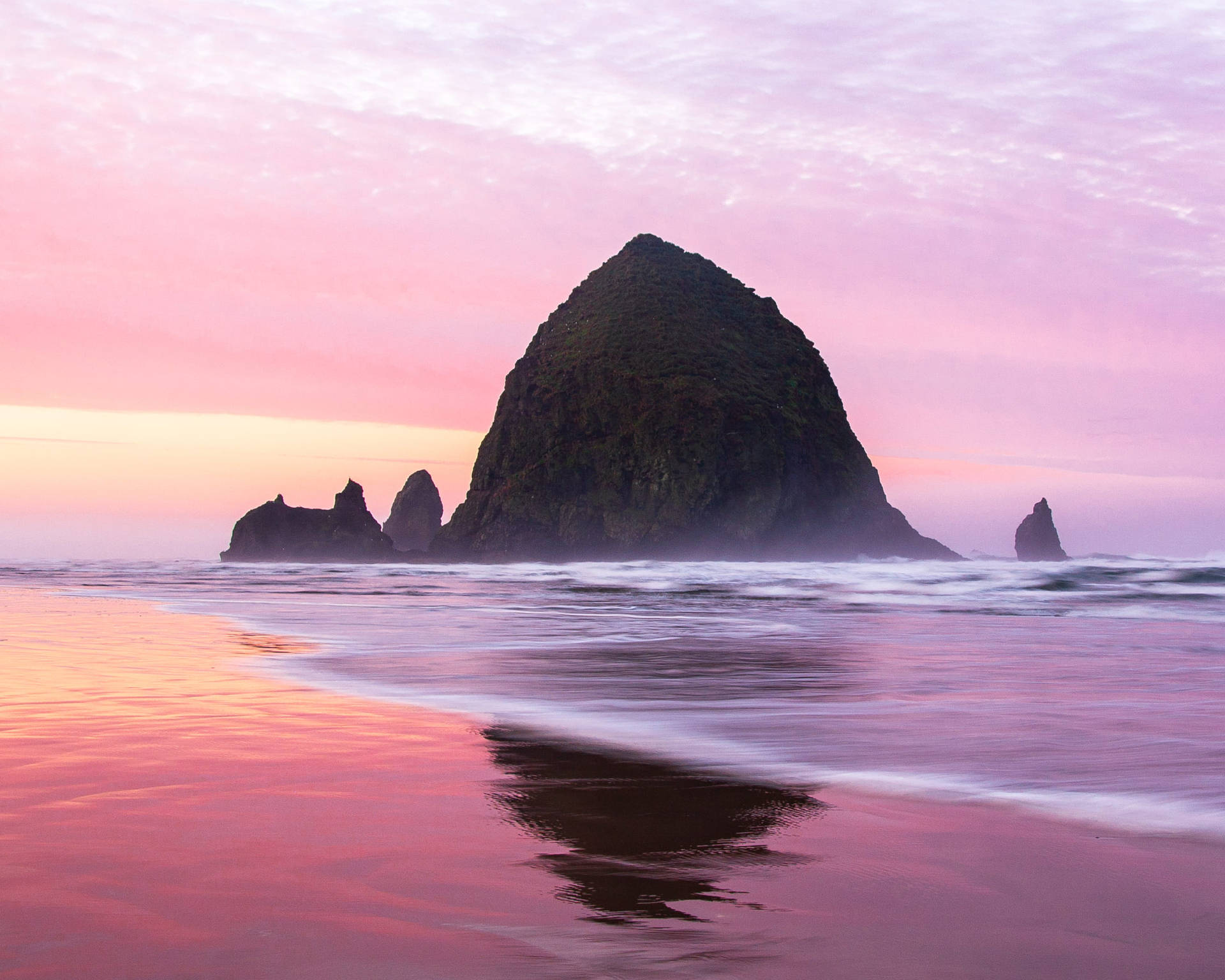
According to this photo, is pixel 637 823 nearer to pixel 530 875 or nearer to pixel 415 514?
pixel 530 875

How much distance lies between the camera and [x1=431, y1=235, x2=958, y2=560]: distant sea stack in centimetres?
6644

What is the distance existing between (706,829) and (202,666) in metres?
5.05

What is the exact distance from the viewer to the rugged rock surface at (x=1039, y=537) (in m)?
83.7

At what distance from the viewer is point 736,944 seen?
190 cm

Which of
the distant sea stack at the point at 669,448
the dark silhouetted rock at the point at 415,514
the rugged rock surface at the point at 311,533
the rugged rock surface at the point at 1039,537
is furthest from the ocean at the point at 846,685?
the dark silhouetted rock at the point at 415,514

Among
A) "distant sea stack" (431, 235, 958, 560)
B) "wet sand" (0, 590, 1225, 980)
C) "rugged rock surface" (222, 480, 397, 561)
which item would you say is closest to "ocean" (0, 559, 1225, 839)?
"wet sand" (0, 590, 1225, 980)

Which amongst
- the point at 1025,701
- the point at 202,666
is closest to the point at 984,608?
the point at 1025,701

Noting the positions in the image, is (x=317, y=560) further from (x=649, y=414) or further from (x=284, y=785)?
(x=284, y=785)

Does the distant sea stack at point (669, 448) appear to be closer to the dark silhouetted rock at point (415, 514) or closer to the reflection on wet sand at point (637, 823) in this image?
the dark silhouetted rock at point (415, 514)

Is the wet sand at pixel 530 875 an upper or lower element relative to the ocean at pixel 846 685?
upper

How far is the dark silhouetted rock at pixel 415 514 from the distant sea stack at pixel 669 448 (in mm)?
28150

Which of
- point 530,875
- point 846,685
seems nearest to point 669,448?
point 846,685

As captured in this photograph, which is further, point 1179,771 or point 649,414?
point 649,414

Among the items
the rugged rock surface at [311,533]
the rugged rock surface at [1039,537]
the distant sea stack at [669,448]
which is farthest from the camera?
the rugged rock surface at [1039,537]
